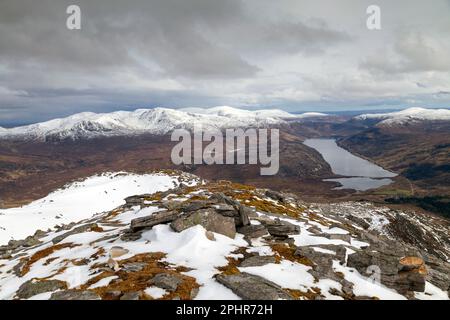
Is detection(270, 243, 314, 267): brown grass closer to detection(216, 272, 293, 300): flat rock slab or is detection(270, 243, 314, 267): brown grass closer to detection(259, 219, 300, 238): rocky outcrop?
detection(259, 219, 300, 238): rocky outcrop

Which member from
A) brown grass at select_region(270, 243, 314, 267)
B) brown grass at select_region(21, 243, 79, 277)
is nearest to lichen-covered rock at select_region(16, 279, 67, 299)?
brown grass at select_region(21, 243, 79, 277)

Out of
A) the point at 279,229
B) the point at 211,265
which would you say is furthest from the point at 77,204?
the point at 211,265

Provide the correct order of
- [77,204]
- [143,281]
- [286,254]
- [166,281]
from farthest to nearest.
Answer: [77,204]
[286,254]
[143,281]
[166,281]

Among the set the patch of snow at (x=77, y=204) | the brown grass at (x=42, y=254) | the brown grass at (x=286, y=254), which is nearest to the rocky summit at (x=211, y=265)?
the brown grass at (x=286, y=254)

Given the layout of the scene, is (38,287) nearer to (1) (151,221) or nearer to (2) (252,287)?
(1) (151,221)

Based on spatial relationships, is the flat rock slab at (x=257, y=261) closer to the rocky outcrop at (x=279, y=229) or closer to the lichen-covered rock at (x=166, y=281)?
the lichen-covered rock at (x=166, y=281)

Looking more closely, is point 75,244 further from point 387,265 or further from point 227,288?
point 387,265

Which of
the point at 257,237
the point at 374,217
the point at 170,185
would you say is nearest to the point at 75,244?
the point at 257,237
